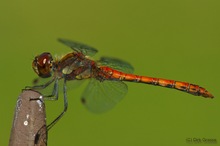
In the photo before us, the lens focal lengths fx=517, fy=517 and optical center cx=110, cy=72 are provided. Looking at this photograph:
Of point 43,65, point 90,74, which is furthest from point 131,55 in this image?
point 43,65

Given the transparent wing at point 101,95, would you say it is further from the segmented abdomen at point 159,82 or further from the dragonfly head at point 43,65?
the dragonfly head at point 43,65

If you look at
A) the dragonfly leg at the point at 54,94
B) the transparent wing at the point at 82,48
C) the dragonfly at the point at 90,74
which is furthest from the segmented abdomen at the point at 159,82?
the dragonfly leg at the point at 54,94

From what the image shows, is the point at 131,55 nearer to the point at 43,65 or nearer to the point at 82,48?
the point at 82,48

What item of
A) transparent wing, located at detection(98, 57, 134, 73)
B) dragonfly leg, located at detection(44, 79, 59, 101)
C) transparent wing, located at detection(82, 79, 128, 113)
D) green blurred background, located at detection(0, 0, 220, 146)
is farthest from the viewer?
green blurred background, located at detection(0, 0, 220, 146)

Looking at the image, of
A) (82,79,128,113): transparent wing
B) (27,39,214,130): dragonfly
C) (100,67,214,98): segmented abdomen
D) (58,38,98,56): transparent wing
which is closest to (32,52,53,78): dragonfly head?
(27,39,214,130): dragonfly

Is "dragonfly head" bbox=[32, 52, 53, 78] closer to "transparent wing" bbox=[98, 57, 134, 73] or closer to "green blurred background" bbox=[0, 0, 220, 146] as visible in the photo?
"green blurred background" bbox=[0, 0, 220, 146]

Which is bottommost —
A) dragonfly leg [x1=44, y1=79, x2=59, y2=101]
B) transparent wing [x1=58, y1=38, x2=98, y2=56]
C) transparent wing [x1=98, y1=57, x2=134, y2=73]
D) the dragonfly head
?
dragonfly leg [x1=44, y1=79, x2=59, y2=101]
